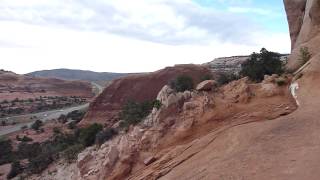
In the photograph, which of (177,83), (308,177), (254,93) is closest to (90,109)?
(177,83)

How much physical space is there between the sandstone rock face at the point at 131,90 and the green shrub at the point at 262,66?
13240mm

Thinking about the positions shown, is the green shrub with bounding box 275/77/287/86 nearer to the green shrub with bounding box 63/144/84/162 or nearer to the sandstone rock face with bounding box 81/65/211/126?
the green shrub with bounding box 63/144/84/162

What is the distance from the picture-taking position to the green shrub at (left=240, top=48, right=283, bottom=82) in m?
20.1

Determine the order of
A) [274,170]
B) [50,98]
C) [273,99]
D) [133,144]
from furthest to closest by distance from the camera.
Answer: [50,98]
[133,144]
[273,99]
[274,170]

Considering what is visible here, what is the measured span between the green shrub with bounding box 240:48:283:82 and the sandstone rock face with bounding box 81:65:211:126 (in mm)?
13240

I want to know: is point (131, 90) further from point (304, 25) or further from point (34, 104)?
point (34, 104)

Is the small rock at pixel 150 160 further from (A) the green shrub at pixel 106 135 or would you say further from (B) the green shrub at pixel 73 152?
(B) the green shrub at pixel 73 152

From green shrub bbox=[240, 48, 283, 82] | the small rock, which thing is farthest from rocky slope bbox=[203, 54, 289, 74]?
the small rock

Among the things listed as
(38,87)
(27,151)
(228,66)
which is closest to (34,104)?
(38,87)

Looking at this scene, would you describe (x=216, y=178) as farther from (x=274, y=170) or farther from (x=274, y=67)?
(x=274, y=67)

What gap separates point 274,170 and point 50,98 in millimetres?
91291

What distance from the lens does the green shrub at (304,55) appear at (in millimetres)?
19281

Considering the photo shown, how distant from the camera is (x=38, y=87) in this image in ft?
369

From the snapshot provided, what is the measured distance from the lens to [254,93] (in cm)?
1752
